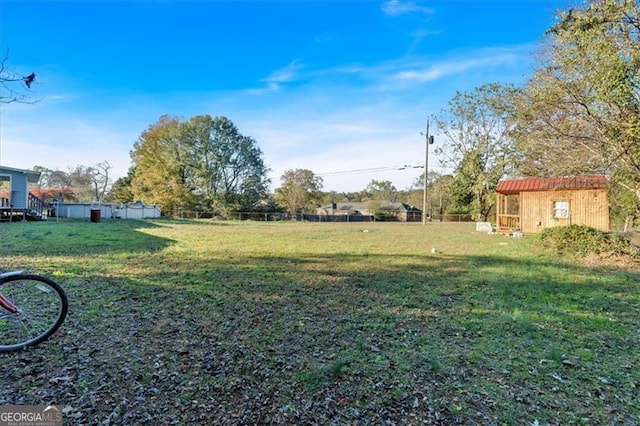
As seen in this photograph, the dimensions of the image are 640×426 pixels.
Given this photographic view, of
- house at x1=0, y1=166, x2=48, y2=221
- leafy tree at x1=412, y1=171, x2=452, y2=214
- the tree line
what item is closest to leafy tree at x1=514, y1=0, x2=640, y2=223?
the tree line

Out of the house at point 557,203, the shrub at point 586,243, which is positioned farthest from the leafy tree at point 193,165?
the shrub at point 586,243

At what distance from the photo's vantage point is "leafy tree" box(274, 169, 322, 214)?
39.6m

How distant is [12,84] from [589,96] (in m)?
9.63

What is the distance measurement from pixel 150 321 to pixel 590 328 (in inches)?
184

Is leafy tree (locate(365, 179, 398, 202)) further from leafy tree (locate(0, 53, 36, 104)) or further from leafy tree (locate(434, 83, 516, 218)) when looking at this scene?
leafy tree (locate(0, 53, 36, 104))

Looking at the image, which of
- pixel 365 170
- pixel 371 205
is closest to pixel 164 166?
pixel 365 170

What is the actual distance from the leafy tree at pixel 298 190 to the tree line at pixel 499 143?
13 cm

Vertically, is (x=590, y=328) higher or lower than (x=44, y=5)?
lower

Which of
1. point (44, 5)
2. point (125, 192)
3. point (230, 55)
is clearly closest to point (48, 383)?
point (44, 5)

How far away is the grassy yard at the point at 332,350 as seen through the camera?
1.95 metres

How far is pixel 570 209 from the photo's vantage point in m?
14.0

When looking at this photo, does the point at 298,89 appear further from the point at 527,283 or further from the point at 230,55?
the point at 527,283

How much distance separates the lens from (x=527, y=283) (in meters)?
5.38

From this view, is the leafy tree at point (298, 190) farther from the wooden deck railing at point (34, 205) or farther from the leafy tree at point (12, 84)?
the leafy tree at point (12, 84)
